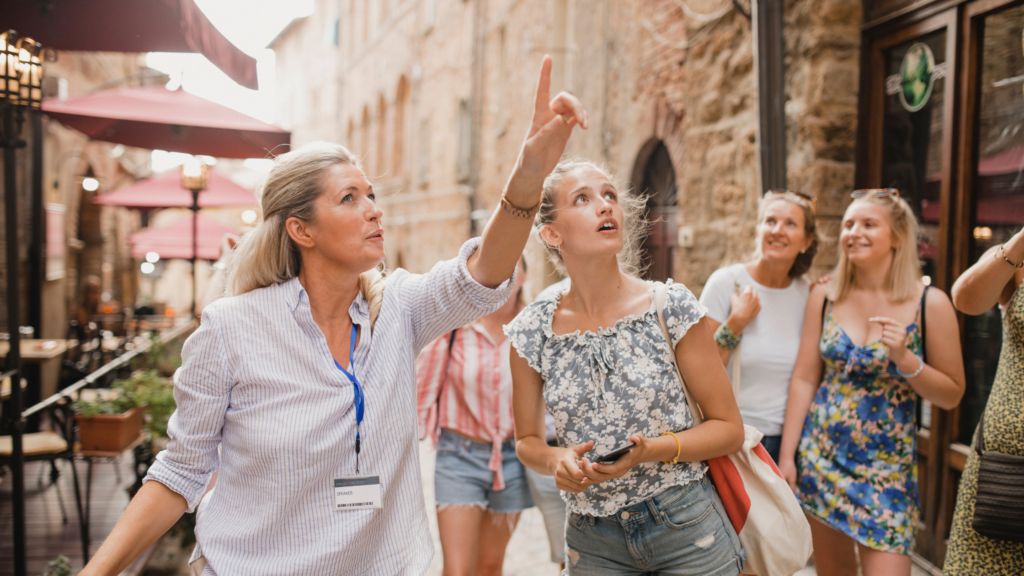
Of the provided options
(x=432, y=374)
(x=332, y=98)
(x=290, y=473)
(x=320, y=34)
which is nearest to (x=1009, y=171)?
(x=432, y=374)

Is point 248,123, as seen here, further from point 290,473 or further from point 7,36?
point 290,473

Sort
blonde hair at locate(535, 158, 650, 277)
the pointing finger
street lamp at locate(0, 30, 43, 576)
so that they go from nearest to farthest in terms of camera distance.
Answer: the pointing finger → blonde hair at locate(535, 158, 650, 277) → street lamp at locate(0, 30, 43, 576)

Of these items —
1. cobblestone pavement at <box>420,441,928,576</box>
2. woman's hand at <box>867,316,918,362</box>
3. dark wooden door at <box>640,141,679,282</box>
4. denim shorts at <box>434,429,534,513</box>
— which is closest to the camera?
woman's hand at <box>867,316,918,362</box>

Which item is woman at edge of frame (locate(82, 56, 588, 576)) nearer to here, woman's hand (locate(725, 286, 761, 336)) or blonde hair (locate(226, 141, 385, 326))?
blonde hair (locate(226, 141, 385, 326))

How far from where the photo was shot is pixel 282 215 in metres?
1.88

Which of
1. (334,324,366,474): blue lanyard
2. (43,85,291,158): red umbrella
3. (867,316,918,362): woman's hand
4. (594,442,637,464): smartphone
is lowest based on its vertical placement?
(594,442,637,464): smartphone

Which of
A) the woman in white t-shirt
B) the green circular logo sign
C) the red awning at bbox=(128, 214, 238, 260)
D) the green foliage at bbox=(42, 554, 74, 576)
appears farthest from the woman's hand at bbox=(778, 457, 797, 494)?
the red awning at bbox=(128, 214, 238, 260)

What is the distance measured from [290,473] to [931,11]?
4.01 meters

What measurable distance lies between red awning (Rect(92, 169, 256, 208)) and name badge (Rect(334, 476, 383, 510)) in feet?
24.3

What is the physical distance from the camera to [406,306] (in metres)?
1.94

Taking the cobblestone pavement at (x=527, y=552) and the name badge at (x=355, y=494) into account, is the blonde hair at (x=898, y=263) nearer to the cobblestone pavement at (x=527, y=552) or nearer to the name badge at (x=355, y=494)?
the name badge at (x=355, y=494)

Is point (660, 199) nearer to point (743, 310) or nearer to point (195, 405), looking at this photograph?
point (743, 310)

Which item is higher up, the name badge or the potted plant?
the name badge

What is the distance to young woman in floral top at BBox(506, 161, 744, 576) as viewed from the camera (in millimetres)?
1953
